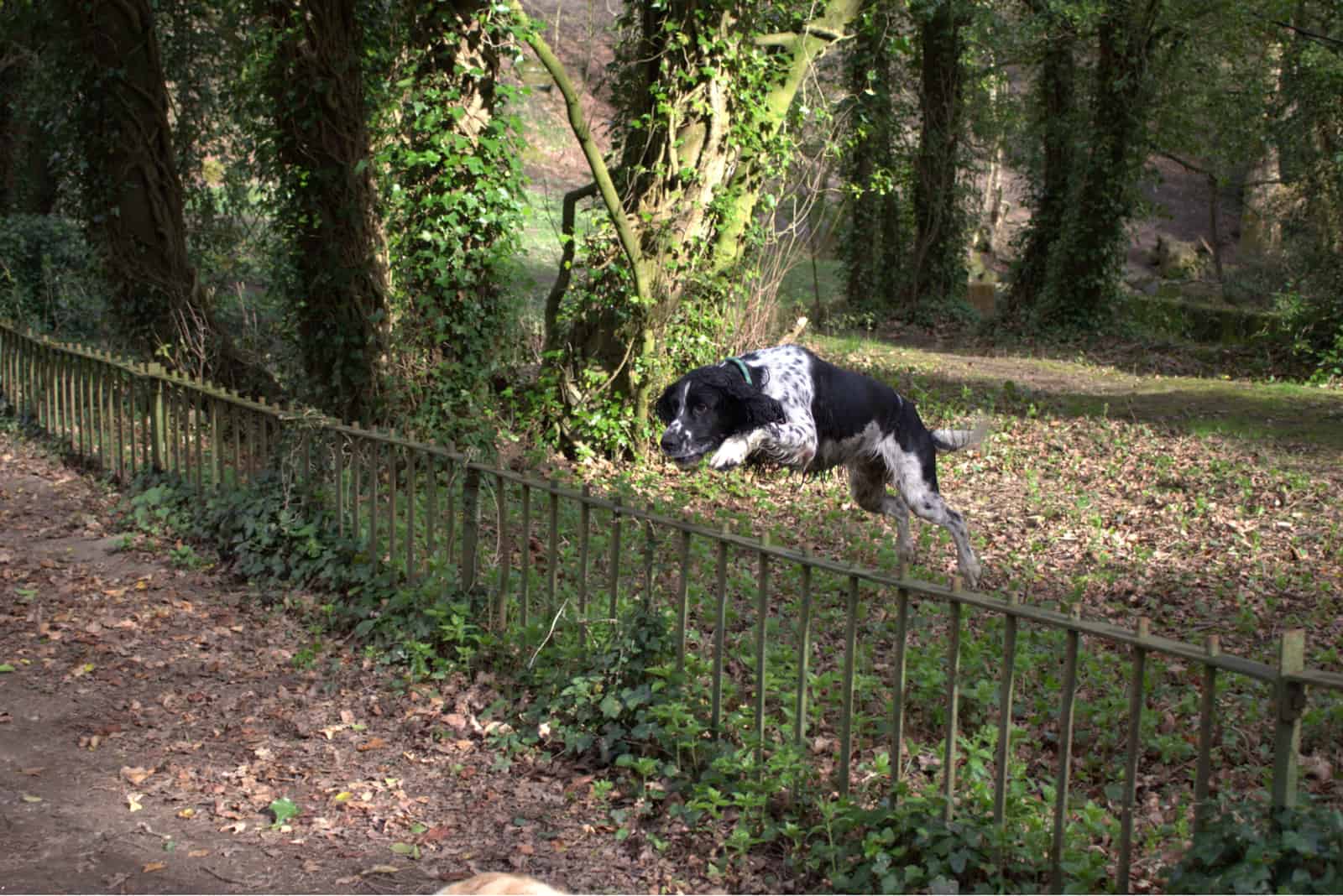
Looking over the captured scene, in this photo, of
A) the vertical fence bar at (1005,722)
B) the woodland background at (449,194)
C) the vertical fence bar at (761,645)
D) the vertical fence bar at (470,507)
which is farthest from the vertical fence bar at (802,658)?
the woodland background at (449,194)

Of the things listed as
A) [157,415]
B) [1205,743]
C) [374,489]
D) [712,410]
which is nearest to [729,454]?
[712,410]

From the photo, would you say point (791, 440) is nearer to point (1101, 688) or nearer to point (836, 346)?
point (1101, 688)

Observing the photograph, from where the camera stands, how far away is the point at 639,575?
7.65 metres

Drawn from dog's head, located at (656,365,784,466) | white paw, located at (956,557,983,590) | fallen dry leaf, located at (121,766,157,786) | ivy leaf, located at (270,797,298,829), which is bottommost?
fallen dry leaf, located at (121,766,157,786)

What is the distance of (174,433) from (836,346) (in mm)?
10501

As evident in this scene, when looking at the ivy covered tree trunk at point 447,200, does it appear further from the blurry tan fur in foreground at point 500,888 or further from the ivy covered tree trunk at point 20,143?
the ivy covered tree trunk at point 20,143

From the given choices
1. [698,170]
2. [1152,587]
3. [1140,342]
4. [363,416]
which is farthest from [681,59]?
[1140,342]

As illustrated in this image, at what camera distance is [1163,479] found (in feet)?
34.4

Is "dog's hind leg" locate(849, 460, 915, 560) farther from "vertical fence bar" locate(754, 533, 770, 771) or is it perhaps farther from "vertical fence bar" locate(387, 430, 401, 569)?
"vertical fence bar" locate(754, 533, 770, 771)

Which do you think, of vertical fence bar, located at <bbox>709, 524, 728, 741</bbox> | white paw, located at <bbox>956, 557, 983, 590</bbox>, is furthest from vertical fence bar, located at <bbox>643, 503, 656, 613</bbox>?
white paw, located at <bbox>956, 557, 983, 590</bbox>

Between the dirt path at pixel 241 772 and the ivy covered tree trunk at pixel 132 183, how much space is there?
5.08m

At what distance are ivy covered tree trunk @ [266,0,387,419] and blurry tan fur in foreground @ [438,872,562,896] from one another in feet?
25.7

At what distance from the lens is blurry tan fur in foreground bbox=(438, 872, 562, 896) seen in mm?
2068

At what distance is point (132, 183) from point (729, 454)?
815 centimetres
